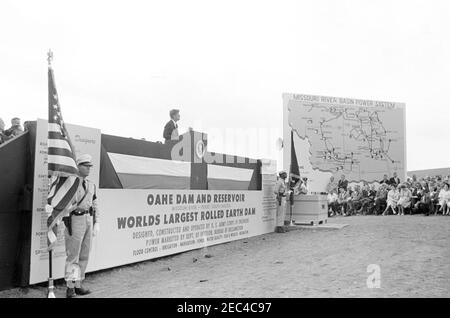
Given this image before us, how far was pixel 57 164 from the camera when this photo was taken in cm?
621

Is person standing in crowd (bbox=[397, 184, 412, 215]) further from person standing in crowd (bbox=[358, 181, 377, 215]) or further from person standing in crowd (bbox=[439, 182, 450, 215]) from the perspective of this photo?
person standing in crowd (bbox=[358, 181, 377, 215])

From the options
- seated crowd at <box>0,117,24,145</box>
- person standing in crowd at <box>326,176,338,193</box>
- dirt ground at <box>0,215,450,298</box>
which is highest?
seated crowd at <box>0,117,24,145</box>

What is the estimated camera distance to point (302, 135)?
2138cm

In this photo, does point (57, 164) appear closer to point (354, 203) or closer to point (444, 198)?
point (444, 198)

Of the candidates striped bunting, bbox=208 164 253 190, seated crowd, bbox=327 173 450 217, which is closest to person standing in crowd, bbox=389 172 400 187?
seated crowd, bbox=327 173 450 217

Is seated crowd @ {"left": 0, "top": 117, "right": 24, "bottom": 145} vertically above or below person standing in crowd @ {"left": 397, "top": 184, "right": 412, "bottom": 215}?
above

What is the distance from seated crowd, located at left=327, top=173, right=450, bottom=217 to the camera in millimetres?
17625

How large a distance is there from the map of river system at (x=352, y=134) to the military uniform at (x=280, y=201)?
24.6ft

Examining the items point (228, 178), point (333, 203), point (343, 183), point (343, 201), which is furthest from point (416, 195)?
point (228, 178)

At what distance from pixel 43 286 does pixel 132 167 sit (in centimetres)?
278

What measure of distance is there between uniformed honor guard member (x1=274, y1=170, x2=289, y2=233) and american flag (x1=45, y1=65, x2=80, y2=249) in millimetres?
8472

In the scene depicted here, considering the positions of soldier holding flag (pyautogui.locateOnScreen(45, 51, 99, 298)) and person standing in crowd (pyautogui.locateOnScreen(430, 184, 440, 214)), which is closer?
soldier holding flag (pyautogui.locateOnScreen(45, 51, 99, 298))
